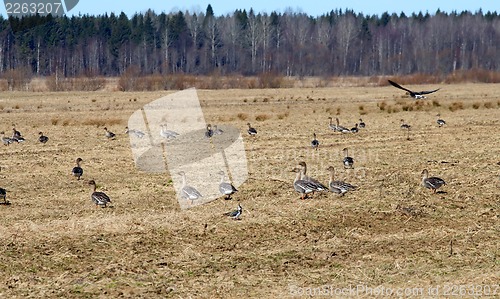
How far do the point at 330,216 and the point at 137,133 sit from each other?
14622 mm

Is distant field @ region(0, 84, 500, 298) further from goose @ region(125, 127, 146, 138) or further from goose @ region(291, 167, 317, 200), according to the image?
goose @ region(125, 127, 146, 138)

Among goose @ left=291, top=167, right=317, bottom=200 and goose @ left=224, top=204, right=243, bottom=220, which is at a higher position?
goose @ left=291, top=167, right=317, bottom=200

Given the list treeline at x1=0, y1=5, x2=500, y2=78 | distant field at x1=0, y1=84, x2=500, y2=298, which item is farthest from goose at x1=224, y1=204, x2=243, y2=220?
treeline at x1=0, y1=5, x2=500, y2=78

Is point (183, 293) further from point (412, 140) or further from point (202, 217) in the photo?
point (412, 140)

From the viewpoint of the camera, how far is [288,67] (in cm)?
10338

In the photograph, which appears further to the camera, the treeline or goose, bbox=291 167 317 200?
the treeline

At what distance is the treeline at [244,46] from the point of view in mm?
105375

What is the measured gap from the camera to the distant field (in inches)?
380

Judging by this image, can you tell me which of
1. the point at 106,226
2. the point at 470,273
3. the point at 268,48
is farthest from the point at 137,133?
the point at 268,48

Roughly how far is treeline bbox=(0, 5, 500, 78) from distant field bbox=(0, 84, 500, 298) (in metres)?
80.5

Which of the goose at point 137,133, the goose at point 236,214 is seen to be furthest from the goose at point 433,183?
the goose at point 137,133

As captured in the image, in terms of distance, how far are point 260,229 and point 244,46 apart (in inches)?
4125

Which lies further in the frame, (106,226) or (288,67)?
(288,67)

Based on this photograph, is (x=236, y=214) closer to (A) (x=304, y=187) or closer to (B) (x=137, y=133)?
(A) (x=304, y=187)
